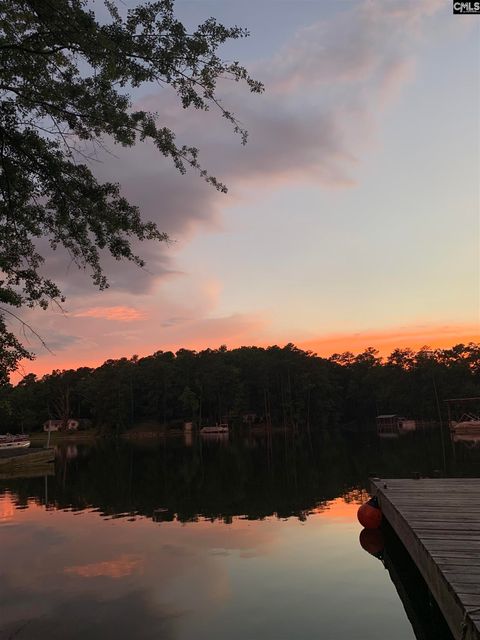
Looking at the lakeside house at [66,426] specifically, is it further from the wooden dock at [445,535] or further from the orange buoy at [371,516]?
the wooden dock at [445,535]

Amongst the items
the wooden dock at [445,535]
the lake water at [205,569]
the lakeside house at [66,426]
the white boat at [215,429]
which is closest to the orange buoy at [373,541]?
the lake water at [205,569]

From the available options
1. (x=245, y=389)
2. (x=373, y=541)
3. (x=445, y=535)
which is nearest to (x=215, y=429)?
(x=245, y=389)

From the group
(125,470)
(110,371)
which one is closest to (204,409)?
(110,371)

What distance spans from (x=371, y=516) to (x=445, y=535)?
6.38 metres

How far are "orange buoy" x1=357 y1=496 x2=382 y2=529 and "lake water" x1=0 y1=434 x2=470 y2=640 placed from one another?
567 mm

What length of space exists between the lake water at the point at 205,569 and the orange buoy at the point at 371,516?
567 mm

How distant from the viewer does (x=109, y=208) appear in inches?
414

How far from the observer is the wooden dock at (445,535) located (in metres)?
7.02

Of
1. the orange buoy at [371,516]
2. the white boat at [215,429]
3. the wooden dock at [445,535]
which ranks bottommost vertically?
the white boat at [215,429]

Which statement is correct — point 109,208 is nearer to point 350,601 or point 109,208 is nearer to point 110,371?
point 350,601

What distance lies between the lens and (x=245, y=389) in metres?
123

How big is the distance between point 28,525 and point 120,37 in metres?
19.2

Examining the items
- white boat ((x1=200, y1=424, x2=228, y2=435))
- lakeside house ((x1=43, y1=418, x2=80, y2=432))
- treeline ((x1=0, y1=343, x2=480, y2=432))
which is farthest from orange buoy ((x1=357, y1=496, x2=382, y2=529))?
lakeside house ((x1=43, y1=418, x2=80, y2=432))

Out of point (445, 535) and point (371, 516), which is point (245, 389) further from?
point (445, 535)
